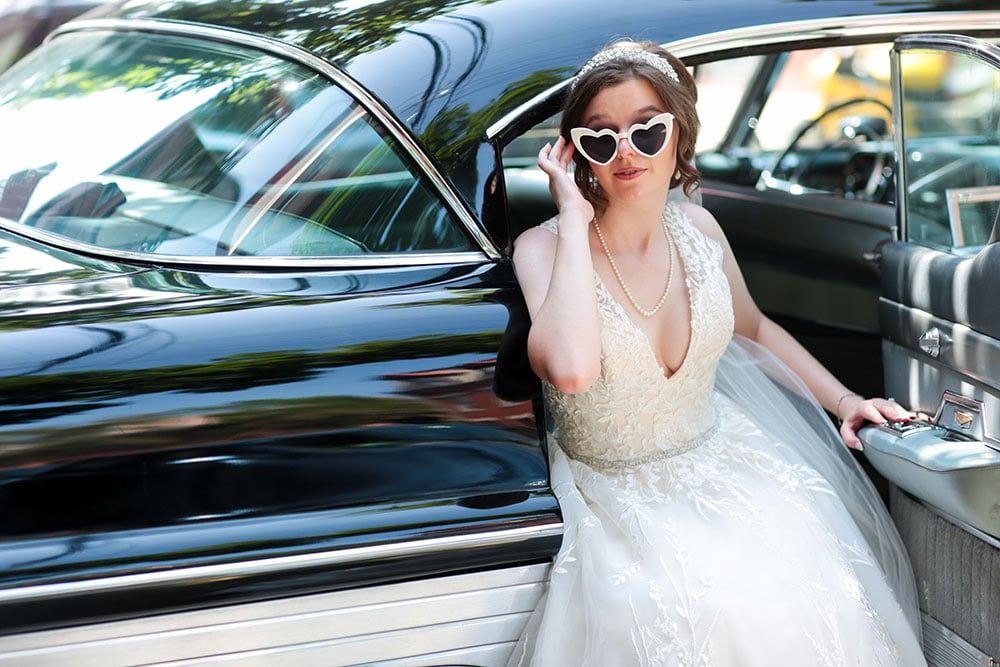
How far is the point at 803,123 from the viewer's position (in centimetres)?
498

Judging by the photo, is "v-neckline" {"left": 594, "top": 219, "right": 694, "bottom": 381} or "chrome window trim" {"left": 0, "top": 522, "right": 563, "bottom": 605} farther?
"v-neckline" {"left": 594, "top": 219, "right": 694, "bottom": 381}

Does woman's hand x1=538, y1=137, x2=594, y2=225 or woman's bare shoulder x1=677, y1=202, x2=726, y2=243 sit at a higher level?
woman's hand x1=538, y1=137, x2=594, y2=225

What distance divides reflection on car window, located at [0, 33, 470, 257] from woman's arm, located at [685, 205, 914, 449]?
78 cm

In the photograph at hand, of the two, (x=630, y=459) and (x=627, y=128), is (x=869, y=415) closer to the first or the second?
(x=630, y=459)

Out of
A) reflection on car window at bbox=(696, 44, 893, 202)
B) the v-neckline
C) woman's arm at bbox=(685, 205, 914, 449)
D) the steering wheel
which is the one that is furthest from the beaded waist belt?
the steering wheel

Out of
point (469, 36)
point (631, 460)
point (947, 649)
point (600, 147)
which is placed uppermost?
point (469, 36)

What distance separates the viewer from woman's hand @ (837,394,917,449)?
2.43m

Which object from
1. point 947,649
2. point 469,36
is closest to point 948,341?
point 947,649

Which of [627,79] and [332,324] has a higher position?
[627,79]

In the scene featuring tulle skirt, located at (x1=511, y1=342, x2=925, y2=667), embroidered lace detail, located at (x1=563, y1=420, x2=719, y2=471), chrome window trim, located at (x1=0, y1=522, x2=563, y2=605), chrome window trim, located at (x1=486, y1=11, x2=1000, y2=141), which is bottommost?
tulle skirt, located at (x1=511, y1=342, x2=925, y2=667)

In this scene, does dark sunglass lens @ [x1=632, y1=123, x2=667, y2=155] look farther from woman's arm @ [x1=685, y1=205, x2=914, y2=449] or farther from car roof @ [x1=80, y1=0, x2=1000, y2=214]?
woman's arm @ [x1=685, y1=205, x2=914, y2=449]

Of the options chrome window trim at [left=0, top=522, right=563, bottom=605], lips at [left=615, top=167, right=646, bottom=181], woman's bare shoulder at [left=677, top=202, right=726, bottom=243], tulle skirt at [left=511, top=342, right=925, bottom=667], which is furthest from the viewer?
woman's bare shoulder at [left=677, top=202, right=726, bottom=243]

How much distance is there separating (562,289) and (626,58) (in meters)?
0.48

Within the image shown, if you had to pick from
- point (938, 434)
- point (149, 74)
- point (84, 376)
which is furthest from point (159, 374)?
point (938, 434)
